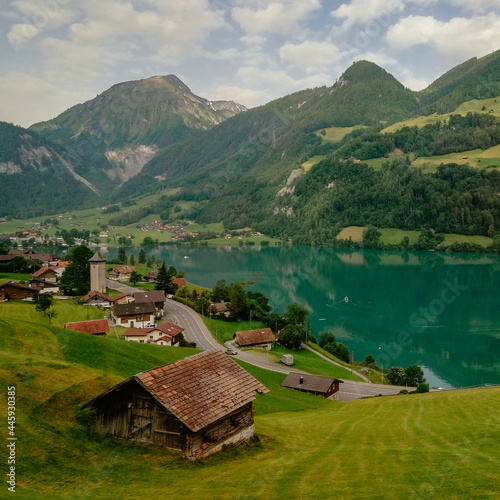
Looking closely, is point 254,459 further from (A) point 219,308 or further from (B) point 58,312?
(A) point 219,308

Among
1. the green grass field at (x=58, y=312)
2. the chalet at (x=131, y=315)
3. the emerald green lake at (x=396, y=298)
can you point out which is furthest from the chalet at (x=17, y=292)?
the emerald green lake at (x=396, y=298)

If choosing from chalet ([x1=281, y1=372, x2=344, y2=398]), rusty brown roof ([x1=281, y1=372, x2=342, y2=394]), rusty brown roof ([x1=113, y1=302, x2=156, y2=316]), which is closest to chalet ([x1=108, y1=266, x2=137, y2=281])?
rusty brown roof ([x1=113, y1=302, x2=156, y2=316])

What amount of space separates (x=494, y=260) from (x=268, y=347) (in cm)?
11973

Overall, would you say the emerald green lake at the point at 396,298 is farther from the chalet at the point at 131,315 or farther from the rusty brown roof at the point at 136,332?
the rusty brown roof at the point at 136,332

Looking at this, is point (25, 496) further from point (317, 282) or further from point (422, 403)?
point (317, 282)

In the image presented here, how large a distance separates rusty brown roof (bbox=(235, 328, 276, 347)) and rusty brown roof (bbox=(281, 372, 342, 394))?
1981 centimetres

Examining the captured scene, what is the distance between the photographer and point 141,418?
606 inches

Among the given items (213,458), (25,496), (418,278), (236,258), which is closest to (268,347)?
(213,458)

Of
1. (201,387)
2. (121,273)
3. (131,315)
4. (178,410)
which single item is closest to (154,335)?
(131,315)

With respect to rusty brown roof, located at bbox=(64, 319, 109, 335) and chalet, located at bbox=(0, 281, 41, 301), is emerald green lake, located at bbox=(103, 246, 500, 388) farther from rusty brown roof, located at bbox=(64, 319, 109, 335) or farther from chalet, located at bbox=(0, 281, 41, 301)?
chalet, located at bbox=(0, 281, 41, 301)

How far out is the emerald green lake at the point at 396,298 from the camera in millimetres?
67250

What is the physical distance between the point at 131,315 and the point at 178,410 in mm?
54967

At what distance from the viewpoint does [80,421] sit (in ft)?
51.9

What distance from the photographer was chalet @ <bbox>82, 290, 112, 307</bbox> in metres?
72.4
